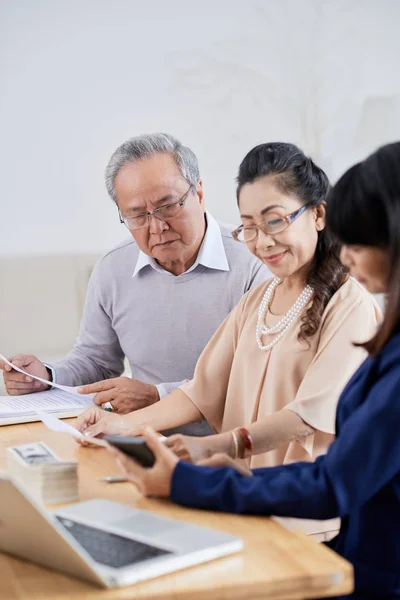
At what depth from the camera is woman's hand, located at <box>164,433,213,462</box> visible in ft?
4.50

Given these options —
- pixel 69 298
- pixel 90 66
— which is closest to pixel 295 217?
pixel 69 298

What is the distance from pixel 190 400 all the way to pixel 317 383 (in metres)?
0.43

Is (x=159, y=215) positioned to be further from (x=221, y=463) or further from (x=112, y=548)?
(x=112, y=548)

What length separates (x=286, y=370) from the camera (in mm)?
1727

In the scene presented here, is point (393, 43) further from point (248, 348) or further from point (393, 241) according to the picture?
point (393, 241)

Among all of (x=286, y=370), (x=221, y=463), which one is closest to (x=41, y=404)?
(x=286, y=370)

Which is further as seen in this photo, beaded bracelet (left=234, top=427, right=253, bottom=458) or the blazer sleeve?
beaded bracelet (left=234, top=427, right=253, bottom=458)

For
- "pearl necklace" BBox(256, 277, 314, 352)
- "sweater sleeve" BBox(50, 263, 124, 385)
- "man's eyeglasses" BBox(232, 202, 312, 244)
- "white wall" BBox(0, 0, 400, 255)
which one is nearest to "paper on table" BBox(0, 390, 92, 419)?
"sweater sleeve" BBox(50, 263, 124, 385)

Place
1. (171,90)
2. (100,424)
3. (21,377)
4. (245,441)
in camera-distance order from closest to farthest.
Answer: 1. (245,441)
2. (100,424)
3. (21,377)
4. (171,90)

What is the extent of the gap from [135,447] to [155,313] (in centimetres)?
134

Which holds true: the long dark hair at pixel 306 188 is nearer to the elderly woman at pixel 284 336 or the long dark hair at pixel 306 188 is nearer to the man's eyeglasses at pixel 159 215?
the elderly woman at pixel 284 336

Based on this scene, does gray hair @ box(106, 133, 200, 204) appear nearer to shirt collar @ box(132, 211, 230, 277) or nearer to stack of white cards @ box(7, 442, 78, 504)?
shirt collar @ box(132, 211, 230, 277)

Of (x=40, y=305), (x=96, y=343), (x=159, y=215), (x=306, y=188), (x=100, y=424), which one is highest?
(x=306, y=188)

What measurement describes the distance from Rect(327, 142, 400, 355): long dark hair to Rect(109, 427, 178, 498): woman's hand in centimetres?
35
